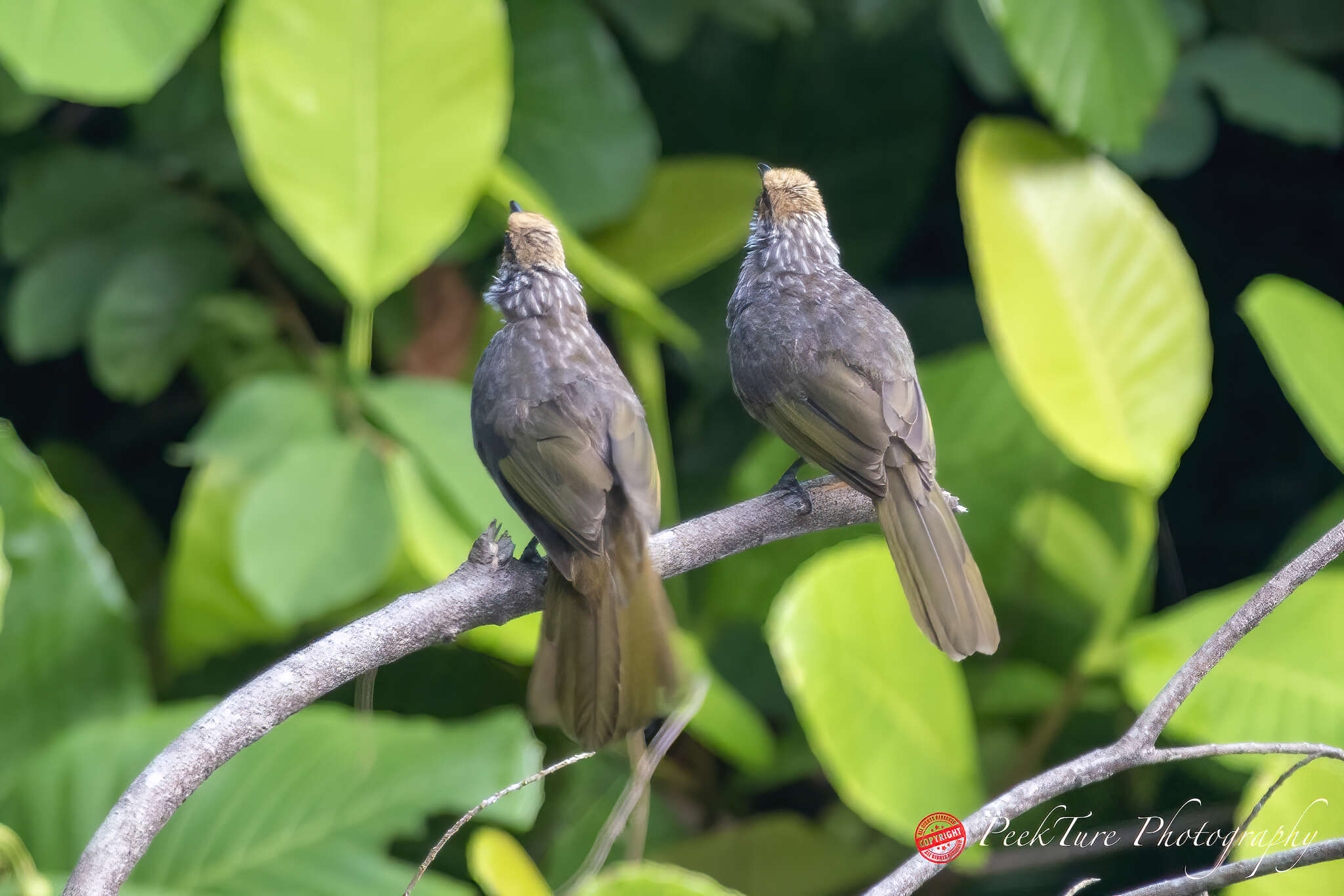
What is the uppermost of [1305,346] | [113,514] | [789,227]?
[789,227]

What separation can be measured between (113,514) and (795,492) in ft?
5.81

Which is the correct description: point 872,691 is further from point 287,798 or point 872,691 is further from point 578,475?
point 578,475

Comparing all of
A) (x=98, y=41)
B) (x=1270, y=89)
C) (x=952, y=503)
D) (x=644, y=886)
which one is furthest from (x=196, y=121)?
(x=1270, y=89)

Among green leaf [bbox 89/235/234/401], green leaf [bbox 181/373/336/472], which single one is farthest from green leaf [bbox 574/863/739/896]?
green leaf [bbox 89/235/234/401]

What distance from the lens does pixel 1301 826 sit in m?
0.97

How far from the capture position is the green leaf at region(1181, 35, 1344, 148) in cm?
182

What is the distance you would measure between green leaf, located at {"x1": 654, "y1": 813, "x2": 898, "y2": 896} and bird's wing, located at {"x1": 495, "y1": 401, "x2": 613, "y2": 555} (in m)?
1.23

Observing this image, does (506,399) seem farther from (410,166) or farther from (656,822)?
(656,822)

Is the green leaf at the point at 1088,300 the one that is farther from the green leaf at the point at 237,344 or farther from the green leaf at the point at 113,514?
the green leaf at the point at 113,514

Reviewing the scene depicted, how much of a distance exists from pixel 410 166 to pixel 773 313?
0.41 metres

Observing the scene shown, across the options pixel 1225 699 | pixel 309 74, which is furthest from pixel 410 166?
pixel 1225 699

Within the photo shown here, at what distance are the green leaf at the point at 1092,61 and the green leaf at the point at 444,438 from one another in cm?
81

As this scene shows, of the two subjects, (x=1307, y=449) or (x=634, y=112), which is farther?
(x=1307, y=449)

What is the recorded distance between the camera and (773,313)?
0.59 m
